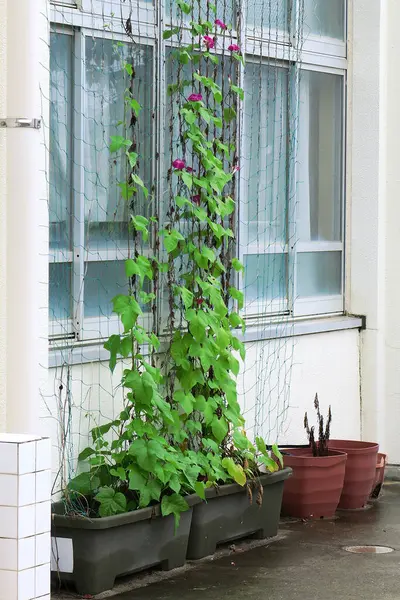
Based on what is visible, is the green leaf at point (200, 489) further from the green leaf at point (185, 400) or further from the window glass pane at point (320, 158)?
the window glass pane at point (320, 158)

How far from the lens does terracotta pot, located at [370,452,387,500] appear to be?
8192 millimetres

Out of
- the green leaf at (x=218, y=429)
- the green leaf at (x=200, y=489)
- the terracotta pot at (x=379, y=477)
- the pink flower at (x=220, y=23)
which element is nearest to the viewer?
the green leaf at (x=200, y=489)

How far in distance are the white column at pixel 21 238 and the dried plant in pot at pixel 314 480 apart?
111 inches

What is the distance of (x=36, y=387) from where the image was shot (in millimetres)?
4855

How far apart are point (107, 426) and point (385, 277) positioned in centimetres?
339

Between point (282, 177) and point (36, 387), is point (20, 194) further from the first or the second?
point (282, 177)

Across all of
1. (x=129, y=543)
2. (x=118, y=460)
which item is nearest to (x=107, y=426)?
(x=118, y=460)

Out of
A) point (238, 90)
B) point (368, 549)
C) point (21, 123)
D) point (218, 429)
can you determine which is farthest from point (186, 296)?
point (21, 123)

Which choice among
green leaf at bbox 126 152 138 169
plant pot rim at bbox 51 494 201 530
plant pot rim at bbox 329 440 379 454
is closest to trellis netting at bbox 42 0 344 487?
green leaf at bbox 126 152 138 169

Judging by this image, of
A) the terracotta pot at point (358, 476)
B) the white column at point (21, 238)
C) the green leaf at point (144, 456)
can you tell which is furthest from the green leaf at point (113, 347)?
the terracotta pot at point (358, 476)

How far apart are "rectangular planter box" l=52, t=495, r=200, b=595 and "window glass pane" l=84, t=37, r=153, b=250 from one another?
1444 millimetres

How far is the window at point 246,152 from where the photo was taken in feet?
20.7

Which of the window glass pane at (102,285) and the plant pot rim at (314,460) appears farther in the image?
the plant pot rim at (314,460)

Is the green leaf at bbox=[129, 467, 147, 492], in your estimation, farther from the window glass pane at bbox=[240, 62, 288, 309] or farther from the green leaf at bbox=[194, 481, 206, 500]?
the window glass pane at bbox=[240, 62, 288, 309]
